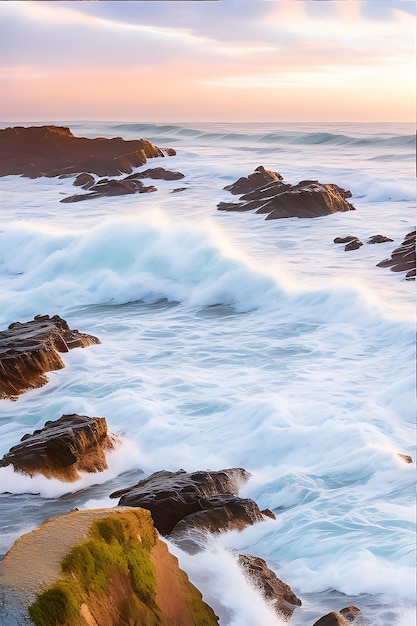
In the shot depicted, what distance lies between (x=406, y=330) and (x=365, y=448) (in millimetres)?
2044

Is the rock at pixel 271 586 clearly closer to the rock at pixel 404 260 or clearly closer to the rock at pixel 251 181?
the rock at pixel 404 260

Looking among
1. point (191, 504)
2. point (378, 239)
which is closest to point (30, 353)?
point (191, 504)

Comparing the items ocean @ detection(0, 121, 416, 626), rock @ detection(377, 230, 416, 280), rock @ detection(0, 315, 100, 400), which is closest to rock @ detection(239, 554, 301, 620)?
ocean @ detection(0, 121, 416, 626)

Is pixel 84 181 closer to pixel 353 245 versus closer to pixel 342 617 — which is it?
pixel 353 245

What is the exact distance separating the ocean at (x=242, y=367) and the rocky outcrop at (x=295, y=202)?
0.62 feet

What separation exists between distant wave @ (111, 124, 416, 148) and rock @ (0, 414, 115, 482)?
22.1 feet

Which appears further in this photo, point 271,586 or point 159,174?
point 159,174

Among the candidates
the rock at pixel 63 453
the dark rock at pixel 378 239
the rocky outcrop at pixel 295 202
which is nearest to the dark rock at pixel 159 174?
the rocky outcrop at pixel 295 202

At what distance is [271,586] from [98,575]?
2.80ft

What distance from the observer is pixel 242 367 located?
5.21m

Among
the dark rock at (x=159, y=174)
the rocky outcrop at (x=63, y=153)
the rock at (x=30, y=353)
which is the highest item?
the rocky outcrop at (x=63, y=153)

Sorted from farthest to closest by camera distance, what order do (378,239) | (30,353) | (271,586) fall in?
1. (378,239)
2. (30,353)
3. (271,586)

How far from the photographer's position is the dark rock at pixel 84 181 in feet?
35.5

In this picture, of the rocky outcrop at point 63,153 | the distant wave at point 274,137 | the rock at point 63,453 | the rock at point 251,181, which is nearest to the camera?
the rock at point 63,453
